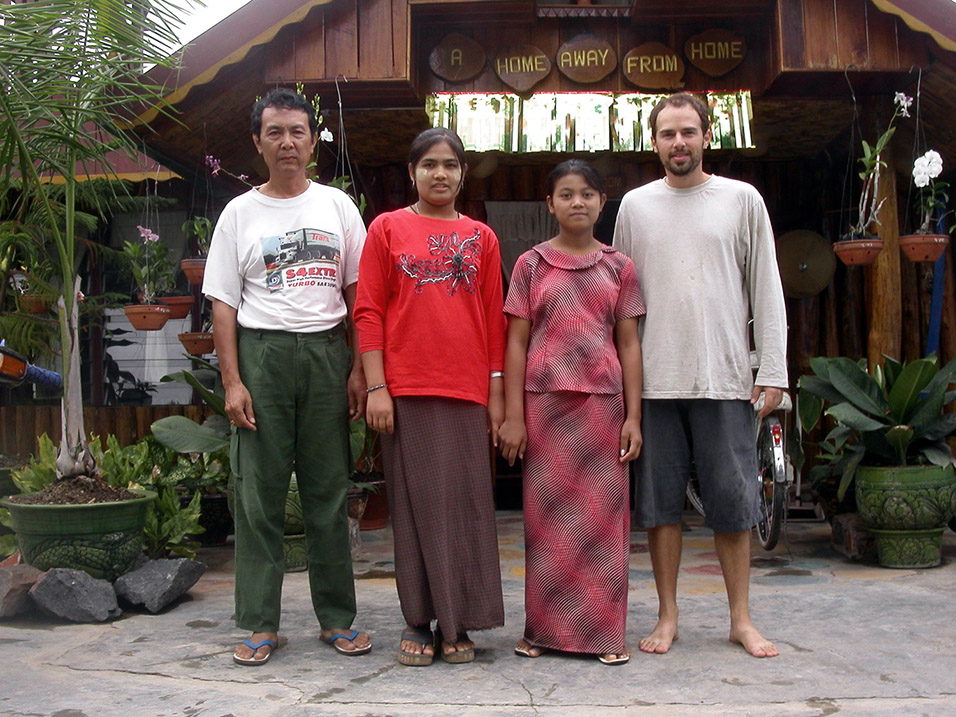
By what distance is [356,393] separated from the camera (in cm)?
329

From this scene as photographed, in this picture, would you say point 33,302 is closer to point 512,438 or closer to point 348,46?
point 348,46

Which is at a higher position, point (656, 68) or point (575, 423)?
point (656, 68)

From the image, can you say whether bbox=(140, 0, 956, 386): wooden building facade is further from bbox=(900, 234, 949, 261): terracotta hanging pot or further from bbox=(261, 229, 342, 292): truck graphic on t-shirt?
bbox=(261, 229, 342, 292): truck graphic on t-shirt

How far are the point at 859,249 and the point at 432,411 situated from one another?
3.54 m

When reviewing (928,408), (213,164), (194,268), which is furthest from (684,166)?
(194,268)

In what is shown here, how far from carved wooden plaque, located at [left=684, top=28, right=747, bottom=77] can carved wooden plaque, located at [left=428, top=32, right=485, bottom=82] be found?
4.46 ft

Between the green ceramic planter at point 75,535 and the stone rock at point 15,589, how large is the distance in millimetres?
78

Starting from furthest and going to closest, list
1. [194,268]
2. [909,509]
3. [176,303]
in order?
[176,303] → [194,268] → [909,509]

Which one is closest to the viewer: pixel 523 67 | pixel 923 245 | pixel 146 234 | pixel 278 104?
pixel 278 104

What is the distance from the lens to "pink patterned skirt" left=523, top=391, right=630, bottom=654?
3.12m

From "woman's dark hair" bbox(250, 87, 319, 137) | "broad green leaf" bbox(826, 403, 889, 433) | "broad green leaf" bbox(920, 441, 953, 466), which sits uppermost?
"woman's dark hair" bbox(250, 87, 319, 137)

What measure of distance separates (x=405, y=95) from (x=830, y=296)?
3.65 meters

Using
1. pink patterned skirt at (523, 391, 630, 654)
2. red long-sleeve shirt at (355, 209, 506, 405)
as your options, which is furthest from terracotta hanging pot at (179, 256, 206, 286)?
pink patterned skirt at (523, 391, 630, 654)

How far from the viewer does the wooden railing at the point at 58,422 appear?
714 cm
